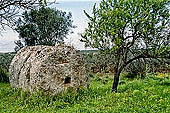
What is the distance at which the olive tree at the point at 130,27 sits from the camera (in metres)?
11.1

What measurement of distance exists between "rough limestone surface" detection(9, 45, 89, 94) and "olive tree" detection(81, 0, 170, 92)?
103 cm

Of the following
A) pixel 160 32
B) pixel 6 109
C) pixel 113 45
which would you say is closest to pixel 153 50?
pixel 160 32

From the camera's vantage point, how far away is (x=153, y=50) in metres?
11.6

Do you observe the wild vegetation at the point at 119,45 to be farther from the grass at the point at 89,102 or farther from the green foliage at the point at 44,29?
the green foliage at the point at 44,29

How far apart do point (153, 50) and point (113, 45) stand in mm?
1485

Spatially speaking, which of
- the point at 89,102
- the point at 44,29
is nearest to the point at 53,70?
the point at 89,102

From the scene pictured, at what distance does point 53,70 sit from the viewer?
10797mm

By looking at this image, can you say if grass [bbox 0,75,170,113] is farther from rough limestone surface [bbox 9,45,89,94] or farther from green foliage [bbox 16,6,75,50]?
green foliage [bbox 16,6,75,50]

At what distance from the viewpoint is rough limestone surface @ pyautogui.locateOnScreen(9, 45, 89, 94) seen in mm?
10734

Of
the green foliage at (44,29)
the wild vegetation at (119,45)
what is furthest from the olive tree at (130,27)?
the green foliage at (44,29)

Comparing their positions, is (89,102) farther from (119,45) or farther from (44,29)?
(44,29)

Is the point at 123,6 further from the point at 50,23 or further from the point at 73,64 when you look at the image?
the point at 50,23

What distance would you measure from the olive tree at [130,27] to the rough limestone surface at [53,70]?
1.03 m

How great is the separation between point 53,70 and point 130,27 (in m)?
3.14
